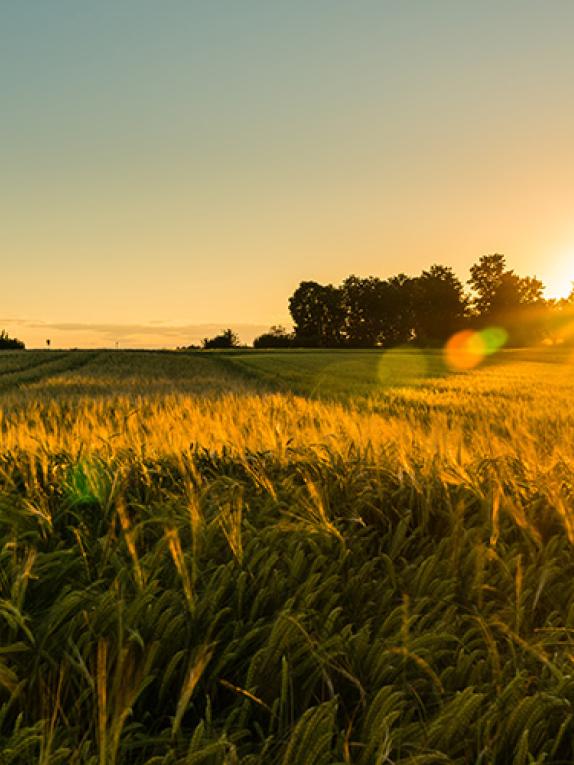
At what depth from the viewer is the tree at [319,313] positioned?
11975 centimetres

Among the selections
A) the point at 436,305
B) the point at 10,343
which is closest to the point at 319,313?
the point at 436,305

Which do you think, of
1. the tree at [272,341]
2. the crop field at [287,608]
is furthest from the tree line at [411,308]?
the crop field at [287,608]

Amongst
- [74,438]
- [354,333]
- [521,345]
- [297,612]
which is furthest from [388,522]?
[354,333]

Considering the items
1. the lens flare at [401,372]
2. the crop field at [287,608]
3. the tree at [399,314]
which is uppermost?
the tree at [399,314]

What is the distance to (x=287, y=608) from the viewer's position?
2229 mm

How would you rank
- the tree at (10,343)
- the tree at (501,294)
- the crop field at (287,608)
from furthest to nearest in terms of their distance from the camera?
the tree at (501,294), the tree at (10,343), the crop field at (287,608)

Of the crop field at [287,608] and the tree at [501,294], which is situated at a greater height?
the tree at [501,294]

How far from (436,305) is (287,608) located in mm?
113138

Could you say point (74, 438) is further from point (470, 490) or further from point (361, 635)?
point (361, 635)

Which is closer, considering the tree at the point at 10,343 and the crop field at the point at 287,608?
the crop field at the point at 287,608

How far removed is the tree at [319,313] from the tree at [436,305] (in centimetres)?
1432

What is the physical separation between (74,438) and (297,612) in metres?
2.87

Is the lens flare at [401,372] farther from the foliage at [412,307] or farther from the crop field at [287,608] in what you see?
the foliage at [412,307]

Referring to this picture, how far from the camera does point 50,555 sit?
2.54 meters
